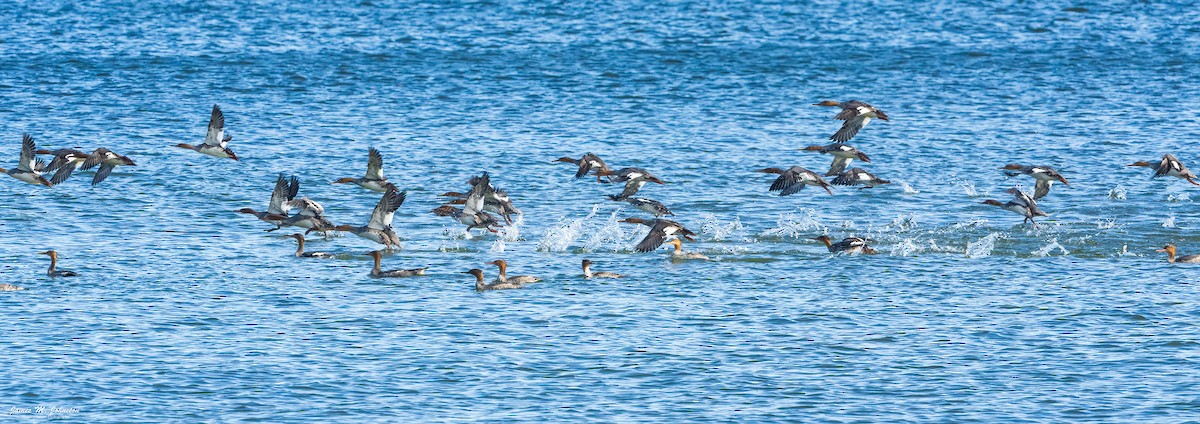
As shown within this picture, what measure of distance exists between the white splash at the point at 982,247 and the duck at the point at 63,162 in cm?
1431

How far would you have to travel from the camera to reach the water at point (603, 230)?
18562 mm

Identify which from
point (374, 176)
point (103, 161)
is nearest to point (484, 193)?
point (374, 176)

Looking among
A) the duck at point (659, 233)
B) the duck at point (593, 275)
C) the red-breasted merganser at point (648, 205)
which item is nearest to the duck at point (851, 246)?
the duck at point (659, 233)

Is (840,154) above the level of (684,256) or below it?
above

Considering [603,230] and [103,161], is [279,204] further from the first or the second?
[603,230]

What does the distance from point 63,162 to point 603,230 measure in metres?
8.94

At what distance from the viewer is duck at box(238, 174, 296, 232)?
89.9 ft

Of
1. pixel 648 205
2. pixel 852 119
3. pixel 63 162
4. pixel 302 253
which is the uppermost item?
pixel 852 119

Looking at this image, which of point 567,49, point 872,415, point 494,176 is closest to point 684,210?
point 494,176

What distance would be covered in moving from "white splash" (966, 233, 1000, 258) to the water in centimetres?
7

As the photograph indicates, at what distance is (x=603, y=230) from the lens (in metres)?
27.7

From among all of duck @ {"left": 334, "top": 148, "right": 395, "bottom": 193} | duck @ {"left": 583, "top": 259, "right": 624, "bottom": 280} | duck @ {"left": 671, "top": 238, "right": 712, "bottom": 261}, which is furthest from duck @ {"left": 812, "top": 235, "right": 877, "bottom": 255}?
duck @ {"left": 334, "top": 148, "right": 395, "bottom": 193}

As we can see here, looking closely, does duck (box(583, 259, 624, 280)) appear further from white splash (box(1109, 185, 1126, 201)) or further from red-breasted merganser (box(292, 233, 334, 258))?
white splash (box(1109, 185, 1126, 201))

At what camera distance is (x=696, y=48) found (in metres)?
55.2
